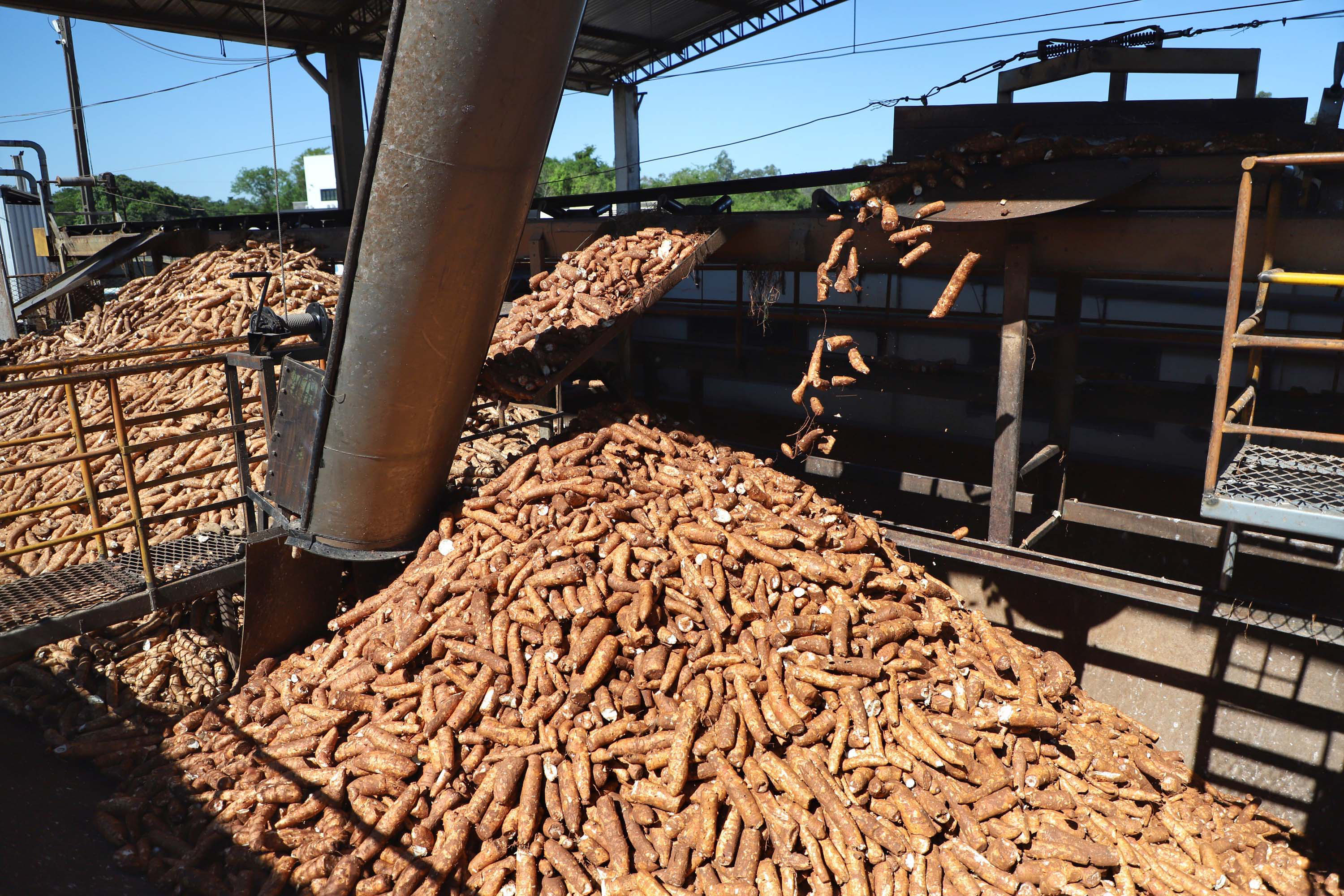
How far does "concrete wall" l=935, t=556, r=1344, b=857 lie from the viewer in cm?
542

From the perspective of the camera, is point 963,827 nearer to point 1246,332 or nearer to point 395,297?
point 1246,332

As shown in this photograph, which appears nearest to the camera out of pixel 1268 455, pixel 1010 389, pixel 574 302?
pixel 1268 455

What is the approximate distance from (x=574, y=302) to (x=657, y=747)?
149 inches

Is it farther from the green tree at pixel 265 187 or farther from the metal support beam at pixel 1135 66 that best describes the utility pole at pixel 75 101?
the green tree at pixel 265 187

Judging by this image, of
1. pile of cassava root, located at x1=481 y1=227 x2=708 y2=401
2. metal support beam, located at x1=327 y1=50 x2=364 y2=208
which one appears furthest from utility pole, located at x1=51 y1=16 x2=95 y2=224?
pile of cassava root, located at x1=481 y1=227 x2=708 y2=401

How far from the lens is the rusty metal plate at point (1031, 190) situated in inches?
199

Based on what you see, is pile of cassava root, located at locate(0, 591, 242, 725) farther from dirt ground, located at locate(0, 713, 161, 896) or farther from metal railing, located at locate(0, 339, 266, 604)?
metal railing, located at locate(0, 339, 266, 604)

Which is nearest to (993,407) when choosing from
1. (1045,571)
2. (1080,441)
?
(1080,441)

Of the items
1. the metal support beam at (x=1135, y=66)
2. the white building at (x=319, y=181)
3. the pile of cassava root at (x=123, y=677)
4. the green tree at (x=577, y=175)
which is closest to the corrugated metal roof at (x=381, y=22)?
the metal support beam at (x=1135, y=66)

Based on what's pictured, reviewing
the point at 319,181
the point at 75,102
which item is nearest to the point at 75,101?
the point at 75,102

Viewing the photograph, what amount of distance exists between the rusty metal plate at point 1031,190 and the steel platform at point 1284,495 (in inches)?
73.1

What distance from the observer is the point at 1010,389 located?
5789 millimetres

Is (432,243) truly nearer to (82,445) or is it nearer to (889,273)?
(82,445)

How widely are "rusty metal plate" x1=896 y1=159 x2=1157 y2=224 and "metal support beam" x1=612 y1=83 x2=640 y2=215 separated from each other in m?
17.0
